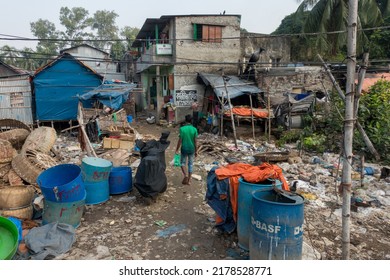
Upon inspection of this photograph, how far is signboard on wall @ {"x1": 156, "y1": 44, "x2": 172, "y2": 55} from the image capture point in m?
17.3

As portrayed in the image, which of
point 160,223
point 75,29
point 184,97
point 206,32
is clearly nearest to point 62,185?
point 160,223

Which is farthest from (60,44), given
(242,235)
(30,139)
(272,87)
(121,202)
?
(242,235)

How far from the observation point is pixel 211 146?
11367mm

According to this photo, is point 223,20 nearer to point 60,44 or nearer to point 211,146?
point 211,146

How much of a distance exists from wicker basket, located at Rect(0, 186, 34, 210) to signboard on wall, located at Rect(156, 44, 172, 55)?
43.4ft

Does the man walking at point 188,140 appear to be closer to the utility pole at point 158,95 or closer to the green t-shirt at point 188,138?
the green t-shirt at point 188,138

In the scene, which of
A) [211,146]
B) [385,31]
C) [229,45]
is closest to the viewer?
[211,146]

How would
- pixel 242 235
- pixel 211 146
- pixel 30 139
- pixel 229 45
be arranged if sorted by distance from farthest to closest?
pixel 229 45 < pixel 211 146 < pixel 30 139 < pixel 242 235

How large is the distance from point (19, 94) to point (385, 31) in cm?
2272

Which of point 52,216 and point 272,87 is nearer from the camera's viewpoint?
point 52,216

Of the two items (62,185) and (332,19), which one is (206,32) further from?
(62,185)

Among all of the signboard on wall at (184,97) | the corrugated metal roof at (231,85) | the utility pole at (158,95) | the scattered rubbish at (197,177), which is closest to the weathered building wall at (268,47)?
the corrugated metal roof at (231,85)

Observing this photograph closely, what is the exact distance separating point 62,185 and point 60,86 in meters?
12.4

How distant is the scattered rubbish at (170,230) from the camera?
4.91 meters
